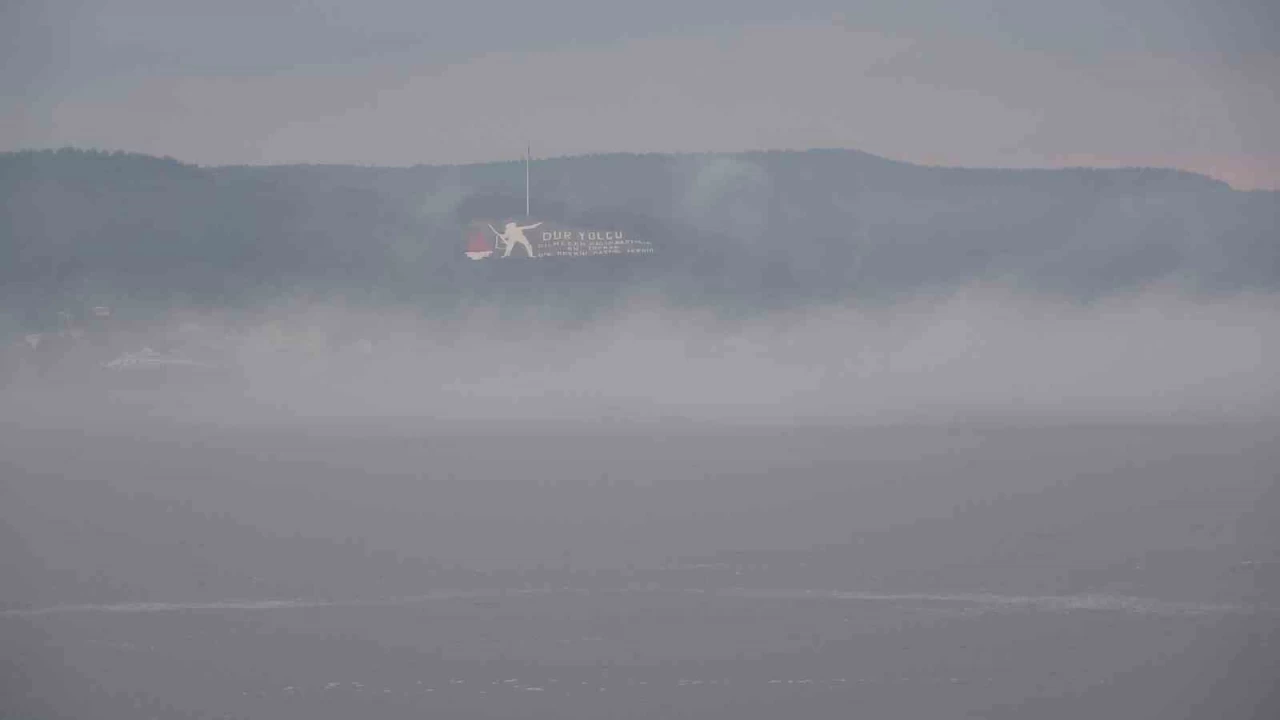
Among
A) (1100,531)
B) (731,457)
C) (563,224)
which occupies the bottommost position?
(1100,531)

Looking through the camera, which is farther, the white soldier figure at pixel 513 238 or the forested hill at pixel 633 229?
the white soldier figure at pixel 513 238

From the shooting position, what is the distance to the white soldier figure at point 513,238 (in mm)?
11758

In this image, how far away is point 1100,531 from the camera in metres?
9.43

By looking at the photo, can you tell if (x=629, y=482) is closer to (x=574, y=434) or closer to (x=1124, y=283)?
(x=574, y=434)

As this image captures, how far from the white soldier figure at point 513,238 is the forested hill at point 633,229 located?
11 centimetres

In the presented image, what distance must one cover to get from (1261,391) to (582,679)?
607cm

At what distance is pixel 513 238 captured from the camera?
11.8m

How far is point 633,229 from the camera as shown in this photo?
464 inches

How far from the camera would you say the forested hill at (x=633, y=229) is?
37.0 ft

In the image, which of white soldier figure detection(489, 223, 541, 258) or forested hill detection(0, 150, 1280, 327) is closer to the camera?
forested hill detection(0, 150, 1280, 327)

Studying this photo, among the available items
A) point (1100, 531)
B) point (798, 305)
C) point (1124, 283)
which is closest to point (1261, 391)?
point (1124, 283)

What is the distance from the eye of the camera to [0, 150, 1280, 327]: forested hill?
11289 millimetres

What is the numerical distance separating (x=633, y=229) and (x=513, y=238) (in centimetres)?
88

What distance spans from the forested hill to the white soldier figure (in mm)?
112
